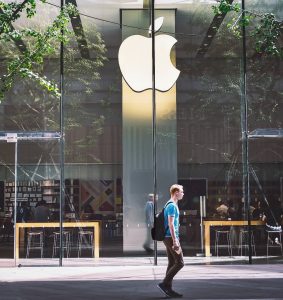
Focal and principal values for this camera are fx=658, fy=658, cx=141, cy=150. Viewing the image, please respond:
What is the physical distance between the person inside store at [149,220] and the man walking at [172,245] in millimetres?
6512

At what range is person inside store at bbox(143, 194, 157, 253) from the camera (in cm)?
1736

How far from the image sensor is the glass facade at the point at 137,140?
17.4 m

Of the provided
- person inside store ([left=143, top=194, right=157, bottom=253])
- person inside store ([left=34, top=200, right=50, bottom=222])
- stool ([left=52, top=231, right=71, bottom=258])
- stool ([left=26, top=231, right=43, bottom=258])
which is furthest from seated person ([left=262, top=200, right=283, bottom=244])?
stool ([left=26, top=231, right=43, bottom=258])

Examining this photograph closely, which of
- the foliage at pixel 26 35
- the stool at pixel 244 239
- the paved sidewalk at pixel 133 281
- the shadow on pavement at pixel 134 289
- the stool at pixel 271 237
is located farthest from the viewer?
the stool at pixel 271 237

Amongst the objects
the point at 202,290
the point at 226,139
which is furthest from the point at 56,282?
the point at 226,139

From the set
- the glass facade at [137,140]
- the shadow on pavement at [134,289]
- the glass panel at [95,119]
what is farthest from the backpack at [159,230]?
the glass panel at [95,119]

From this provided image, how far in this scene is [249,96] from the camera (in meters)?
17.9

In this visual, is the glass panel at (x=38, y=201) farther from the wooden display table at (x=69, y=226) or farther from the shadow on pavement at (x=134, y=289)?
the shadow on pavement at (x=134, y=289)

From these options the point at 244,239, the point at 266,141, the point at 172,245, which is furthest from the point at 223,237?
the point at 172,245

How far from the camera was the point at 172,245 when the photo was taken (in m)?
10.7

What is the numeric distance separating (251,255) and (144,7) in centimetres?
713

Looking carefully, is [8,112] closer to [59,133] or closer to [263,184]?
[59,133]

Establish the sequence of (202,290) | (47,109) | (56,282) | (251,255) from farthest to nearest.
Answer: (47,109) < (251,255) < (56,282) < (202,290)

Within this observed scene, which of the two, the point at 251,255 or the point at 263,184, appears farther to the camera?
the point at 263,184
